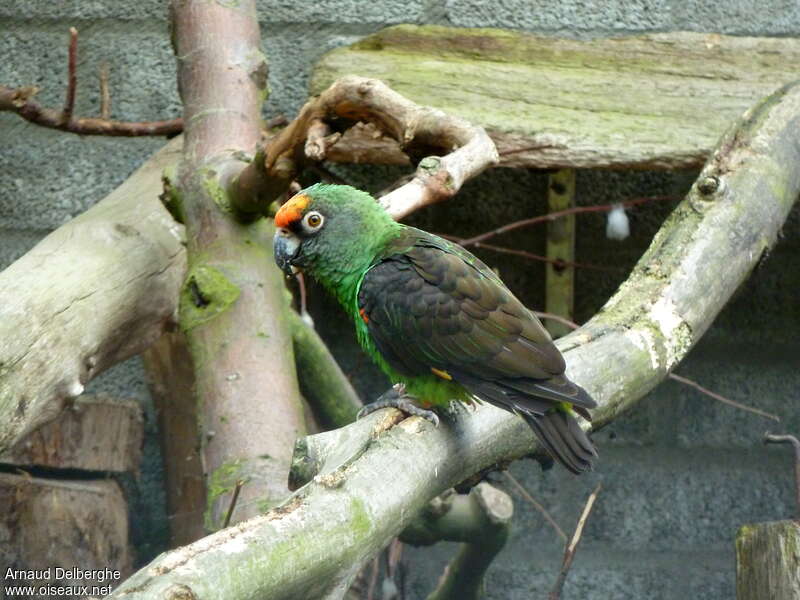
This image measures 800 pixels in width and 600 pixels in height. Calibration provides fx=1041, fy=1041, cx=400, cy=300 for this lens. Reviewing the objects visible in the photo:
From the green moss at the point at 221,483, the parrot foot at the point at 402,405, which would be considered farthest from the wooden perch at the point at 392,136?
the green moss at the point at 221,483

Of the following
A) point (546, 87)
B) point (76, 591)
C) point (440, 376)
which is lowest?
point (76, 591)

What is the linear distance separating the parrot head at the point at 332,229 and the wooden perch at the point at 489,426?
316mm

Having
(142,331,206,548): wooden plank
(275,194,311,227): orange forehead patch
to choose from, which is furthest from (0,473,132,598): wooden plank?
(275,194,311,227): orange forehead patch

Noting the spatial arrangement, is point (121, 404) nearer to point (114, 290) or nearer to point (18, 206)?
point (114, 290)

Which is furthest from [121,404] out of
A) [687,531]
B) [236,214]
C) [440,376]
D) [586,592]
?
[687,531]

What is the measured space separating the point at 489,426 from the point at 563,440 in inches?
4.5

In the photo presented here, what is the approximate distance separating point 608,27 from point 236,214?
3.81 feet

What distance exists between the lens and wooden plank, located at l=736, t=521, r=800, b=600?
1352mm

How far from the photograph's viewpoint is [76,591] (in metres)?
2.08

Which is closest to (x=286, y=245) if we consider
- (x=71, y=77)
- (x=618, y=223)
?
(x=71, y=77)

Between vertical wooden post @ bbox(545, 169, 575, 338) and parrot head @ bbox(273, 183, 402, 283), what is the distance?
854mm

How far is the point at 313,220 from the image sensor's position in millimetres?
1637

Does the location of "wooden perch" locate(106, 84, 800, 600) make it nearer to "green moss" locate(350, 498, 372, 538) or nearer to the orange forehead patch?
"green moss" locate(350, 498, 372, 538)

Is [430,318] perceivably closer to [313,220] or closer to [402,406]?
[402,406]
